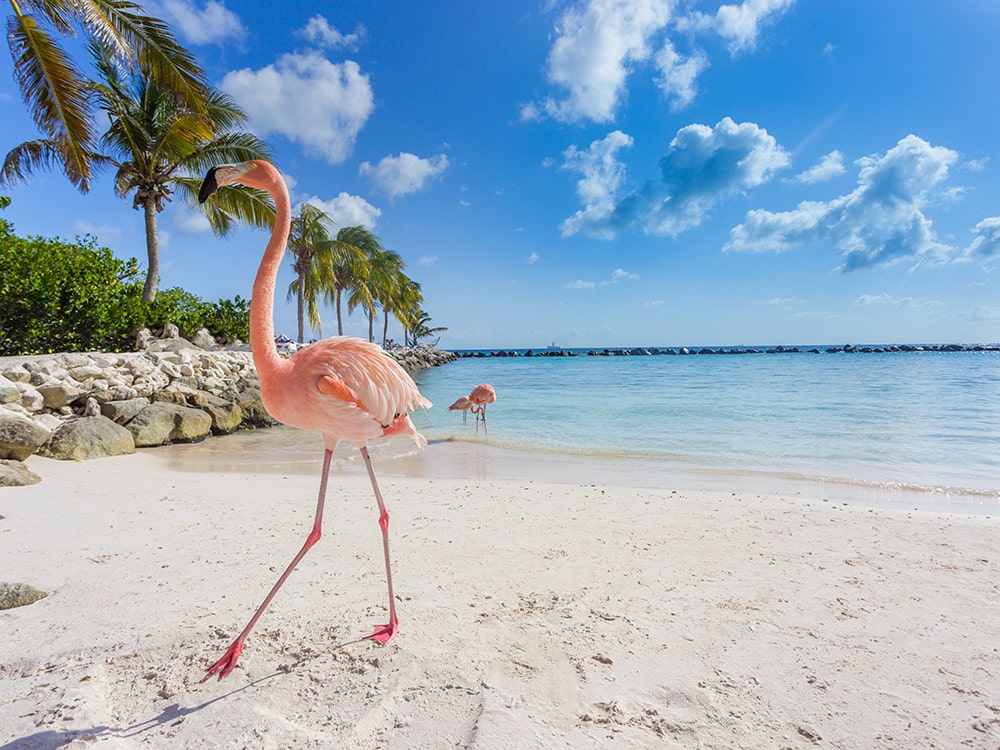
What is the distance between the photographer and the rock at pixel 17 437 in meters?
6.21

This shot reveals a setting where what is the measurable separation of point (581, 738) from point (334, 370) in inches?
76.3

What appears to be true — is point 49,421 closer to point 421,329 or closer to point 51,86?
point 51,86

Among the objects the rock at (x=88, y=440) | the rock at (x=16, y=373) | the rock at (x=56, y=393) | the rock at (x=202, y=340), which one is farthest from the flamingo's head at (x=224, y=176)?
the rock at (x=202, y=340)

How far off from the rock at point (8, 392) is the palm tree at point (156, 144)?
25.8ft

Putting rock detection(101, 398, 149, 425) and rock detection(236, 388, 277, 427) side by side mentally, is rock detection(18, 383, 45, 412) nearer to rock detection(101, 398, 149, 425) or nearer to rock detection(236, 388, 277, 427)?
rock detection(101, 398, 149, 425)

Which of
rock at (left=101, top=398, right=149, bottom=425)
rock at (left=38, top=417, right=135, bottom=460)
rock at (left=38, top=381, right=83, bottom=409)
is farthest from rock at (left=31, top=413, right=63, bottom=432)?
rock at (left=101, top=398, right=149, bottom=425)

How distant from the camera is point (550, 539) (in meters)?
4.25

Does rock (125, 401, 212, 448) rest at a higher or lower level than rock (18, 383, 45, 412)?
lower

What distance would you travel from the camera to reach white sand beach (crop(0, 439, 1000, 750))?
200 cm

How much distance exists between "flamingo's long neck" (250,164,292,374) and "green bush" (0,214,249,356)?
12.7 m

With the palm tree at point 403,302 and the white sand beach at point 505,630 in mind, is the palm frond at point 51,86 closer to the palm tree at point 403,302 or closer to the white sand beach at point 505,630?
the white sand beach at point 505,630

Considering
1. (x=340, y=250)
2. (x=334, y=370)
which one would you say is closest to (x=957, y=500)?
(x=334, y=370)

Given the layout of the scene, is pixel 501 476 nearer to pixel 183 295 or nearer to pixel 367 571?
pixel 367 571

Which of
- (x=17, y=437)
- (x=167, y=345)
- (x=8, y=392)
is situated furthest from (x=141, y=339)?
(x=17, y=437)
